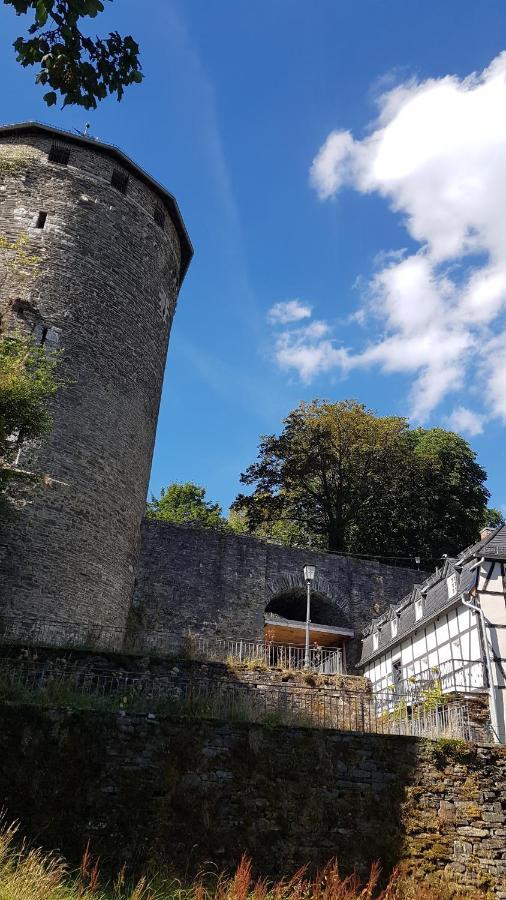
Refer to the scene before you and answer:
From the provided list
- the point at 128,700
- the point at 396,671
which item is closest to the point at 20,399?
the point at 128,700

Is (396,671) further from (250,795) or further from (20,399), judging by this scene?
(20,399)

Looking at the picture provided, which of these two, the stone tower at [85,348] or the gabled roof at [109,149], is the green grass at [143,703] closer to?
the stone tower at [85,348]

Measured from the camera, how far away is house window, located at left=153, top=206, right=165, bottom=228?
1619 centimetres

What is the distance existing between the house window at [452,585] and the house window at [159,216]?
9747 millimetres

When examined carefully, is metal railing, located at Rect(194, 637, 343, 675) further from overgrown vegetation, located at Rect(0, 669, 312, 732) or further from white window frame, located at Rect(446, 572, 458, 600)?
overgrown vegetation, located at Rect(0, 669, 312, 732)

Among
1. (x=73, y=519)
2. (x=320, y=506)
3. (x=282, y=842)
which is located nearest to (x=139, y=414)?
(x=73, y=519)

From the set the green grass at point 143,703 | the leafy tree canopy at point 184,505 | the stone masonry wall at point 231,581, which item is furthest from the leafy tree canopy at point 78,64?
the leafy tree canopy at point 184,505

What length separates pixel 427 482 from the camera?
88.1ft

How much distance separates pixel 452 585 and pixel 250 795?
8189 mm

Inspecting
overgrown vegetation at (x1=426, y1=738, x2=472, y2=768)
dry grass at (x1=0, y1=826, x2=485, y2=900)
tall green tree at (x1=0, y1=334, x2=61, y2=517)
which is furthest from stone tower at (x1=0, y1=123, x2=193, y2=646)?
overgrown vegetation at (x1=426, y1=738, x2=472, y2=768)

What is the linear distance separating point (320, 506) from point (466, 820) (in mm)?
19643

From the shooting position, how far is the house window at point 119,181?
608 inches

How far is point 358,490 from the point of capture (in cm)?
2631

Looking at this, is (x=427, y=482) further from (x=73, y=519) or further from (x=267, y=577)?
(x=73, y=519)
